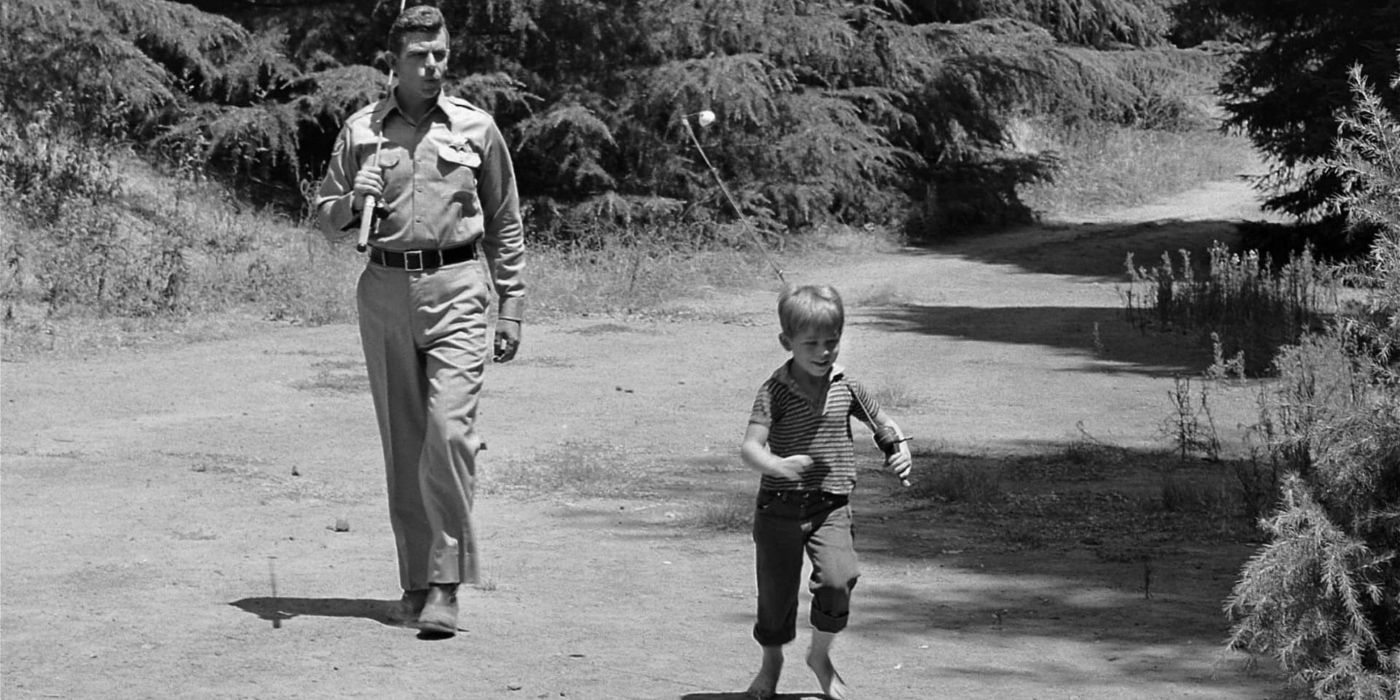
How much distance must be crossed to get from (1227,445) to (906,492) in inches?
101

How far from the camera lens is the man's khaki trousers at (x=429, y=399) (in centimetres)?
656

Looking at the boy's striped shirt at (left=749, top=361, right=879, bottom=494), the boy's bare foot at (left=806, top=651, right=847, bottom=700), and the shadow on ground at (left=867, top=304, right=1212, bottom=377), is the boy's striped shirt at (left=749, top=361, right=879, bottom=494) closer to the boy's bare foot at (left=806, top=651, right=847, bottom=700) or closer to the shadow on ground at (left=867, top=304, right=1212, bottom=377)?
the boy's bare foot at (left=806, top=651, right=847, bottom=700)

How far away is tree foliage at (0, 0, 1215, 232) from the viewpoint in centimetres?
2031

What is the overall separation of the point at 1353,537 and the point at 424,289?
3.14m

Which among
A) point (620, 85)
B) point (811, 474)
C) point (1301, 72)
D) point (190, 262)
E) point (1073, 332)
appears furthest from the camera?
point (620, 85)

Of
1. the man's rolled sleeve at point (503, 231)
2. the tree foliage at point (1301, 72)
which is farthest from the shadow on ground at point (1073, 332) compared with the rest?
the man's rolled sleeve at point (503, 231)

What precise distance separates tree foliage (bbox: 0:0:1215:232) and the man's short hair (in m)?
13.1

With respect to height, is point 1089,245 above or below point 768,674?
below

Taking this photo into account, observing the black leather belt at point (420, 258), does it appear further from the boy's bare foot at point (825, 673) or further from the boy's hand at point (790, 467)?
the boy's bare foot at point (825, 673)

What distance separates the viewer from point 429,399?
6.61 m

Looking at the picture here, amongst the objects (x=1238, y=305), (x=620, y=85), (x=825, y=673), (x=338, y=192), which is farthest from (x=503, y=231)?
(x=620, y=85)

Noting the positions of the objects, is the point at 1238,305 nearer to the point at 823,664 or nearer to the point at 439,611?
the point at 439,611

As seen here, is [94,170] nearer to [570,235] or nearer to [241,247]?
[241,247]

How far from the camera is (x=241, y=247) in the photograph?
62.2ft
